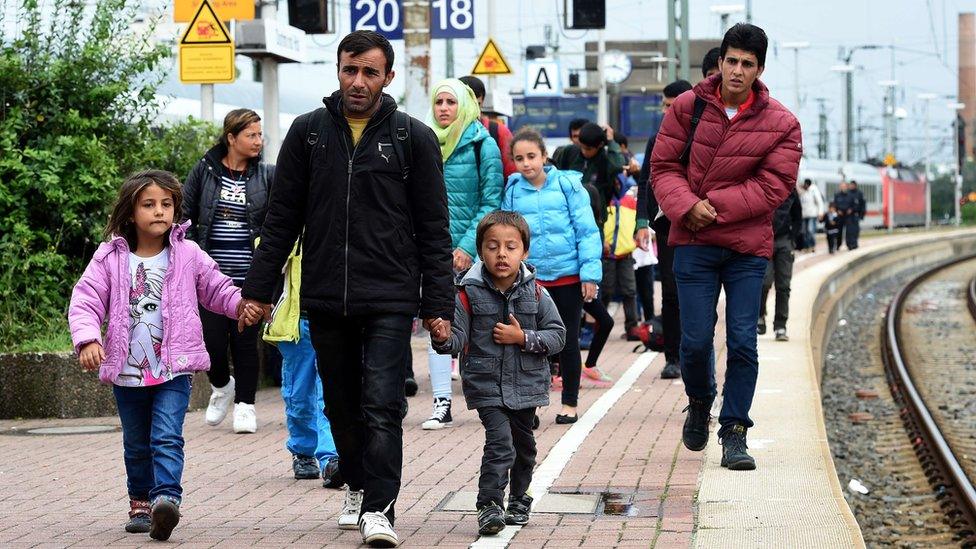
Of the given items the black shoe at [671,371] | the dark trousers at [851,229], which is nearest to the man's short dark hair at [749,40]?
the black shoe at [671,371]

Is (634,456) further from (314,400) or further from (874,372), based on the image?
(874,372)

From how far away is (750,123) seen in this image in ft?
24.2

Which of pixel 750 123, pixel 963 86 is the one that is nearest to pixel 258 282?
pixel 750 123

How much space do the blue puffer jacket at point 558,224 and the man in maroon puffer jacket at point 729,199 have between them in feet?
5.50

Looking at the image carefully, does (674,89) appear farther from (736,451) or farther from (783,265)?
(783,265)

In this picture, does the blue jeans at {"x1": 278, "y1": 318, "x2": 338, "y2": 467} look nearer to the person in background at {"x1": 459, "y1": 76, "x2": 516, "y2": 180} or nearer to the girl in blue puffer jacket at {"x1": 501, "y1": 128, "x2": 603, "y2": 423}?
the girl in blue puffer jacket at {"x1": 501, "y1": 128, "x2": 603, "y2": 423}

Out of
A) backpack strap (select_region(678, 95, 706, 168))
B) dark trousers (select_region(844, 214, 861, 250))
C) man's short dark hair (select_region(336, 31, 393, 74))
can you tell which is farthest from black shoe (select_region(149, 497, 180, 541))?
dark trousers (select_region(844, 214, 861, 250))

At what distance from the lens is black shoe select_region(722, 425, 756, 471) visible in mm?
7484

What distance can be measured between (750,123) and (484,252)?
62.4 inches

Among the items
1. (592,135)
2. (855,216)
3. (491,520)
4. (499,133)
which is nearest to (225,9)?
(592,135)

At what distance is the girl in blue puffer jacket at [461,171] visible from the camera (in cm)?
920

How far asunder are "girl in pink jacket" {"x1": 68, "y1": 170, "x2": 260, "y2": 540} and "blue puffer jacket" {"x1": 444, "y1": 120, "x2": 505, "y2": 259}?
9.88 ft

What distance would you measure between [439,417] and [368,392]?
133 inches

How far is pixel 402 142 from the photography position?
599 centimetres
